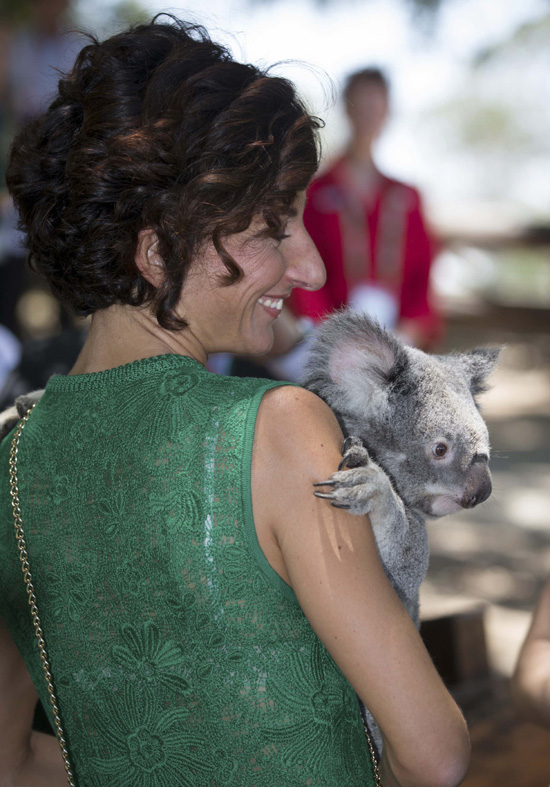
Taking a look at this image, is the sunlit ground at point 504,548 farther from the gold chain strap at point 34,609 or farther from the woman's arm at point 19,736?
the woman's arm at point 19,736

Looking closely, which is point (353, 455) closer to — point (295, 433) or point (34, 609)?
point (295, 433)

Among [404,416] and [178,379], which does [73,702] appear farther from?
[404,416]

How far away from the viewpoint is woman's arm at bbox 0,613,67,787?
1.09m

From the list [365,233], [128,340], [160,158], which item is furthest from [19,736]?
[365,233]

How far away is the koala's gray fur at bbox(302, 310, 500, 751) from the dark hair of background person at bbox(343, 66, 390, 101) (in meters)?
2.37

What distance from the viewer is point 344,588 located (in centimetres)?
76

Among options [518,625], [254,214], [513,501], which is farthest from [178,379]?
[513,501]

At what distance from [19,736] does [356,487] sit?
2.09ft

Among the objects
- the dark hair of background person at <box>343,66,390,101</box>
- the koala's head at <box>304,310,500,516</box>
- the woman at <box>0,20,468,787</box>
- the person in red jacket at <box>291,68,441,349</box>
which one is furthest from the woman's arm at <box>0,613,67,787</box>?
the dark hair of background person at <box>343,66,390,101</box>

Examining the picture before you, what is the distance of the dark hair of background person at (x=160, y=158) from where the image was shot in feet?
2.81

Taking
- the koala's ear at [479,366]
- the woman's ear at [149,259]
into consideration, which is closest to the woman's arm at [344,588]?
the woman's ear at [149,259]

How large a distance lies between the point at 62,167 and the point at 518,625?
243 cm

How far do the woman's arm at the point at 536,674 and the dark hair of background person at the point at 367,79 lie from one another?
2.54 meters

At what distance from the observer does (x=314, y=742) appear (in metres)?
0.82
